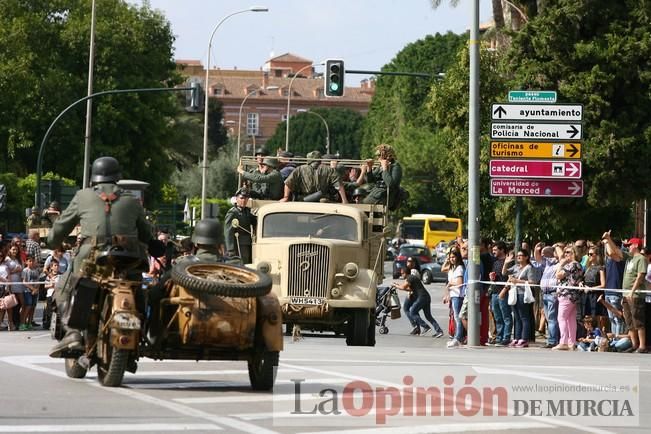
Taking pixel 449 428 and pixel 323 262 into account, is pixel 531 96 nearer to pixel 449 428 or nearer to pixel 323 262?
pixel 323 262

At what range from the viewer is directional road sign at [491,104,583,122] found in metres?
27.1

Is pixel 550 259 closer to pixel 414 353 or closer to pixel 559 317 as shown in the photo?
pixel 559 317

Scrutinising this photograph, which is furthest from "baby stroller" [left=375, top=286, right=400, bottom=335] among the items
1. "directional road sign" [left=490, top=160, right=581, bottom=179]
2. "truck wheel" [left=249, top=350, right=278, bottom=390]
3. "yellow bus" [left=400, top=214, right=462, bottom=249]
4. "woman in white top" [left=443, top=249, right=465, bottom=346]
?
"yellow bus" [left=400, top=214, right=462, bottom=249]

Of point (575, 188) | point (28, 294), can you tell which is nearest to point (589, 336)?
point (575, 188)

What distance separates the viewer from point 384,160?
24516mm

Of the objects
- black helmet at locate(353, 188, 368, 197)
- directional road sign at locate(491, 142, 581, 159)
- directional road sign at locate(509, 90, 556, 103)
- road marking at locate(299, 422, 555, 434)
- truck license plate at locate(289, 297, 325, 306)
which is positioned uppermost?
directional road sign at locate(509, 90, 556, 103)

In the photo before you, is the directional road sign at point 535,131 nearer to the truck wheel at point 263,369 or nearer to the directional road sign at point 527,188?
the directional road sign at point 527,188

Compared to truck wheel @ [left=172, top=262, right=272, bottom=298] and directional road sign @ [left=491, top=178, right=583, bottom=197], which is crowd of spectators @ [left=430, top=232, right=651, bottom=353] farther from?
truck wheel @ [left=172, top=262, right=272, bottom=298]

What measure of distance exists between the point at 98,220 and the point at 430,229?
82.6 m

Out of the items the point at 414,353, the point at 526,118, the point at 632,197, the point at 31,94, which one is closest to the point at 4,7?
the point at 31,94

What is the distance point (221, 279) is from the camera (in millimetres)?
12914

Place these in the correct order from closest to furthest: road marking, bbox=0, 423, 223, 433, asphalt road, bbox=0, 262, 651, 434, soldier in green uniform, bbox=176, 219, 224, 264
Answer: road marking, bbox=0, 423, 223, 433 → asphalt road, bbox=0, 262, 651, 434 → soldier in green uniform, bbox=176, 219, 224, 264

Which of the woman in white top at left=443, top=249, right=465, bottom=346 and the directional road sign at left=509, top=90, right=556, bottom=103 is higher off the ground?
the directional road sign at left=509, top=90, right=556, bottom=103

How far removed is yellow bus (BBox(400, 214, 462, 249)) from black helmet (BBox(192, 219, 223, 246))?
7896cm
